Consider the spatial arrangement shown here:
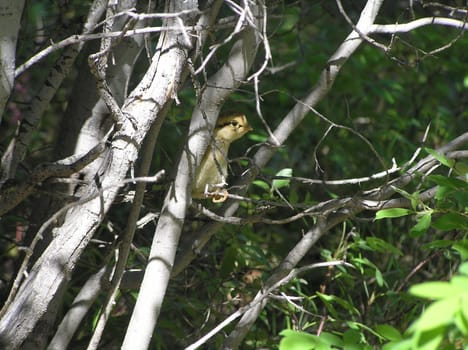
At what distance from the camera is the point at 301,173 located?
3.88 metres

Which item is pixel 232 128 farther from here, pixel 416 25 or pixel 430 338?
pixel 430 338

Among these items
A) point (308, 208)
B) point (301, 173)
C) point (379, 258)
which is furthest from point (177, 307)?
point (301, 173)

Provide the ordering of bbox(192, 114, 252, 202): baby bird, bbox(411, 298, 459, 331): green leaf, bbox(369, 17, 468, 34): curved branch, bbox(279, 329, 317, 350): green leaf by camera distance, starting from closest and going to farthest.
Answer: bbox(411, 298, 459, 331): green leaf
bbox(279, 329, 317, 350): green leaf
bbox(369, 17, 468, 34): curved branch
bbox(192, 114, 252, 202): baby bird

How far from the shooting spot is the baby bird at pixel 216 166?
7.18 ft

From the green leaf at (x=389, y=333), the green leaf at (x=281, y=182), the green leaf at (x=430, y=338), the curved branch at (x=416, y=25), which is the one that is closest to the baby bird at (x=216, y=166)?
the green leaf at (x=281, y=182)

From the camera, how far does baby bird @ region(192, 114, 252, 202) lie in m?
2.19

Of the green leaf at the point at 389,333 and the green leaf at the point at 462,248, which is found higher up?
the green leaf at the point at 462,248

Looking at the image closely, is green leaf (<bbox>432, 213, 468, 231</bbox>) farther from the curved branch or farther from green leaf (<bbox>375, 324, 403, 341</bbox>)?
the curved branch

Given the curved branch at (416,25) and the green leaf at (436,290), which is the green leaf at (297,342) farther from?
the curved branch at (416,25)

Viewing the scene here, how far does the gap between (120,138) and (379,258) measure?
6.20ft

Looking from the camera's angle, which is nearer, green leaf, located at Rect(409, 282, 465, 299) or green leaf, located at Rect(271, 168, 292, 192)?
green leaf, located at Rect(409, 282, 465, 299)

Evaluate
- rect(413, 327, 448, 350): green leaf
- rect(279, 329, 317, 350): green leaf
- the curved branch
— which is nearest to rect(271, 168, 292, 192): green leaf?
the curved branch

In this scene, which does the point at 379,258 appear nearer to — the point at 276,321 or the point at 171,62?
the point at 276,321

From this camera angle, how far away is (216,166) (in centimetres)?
220
